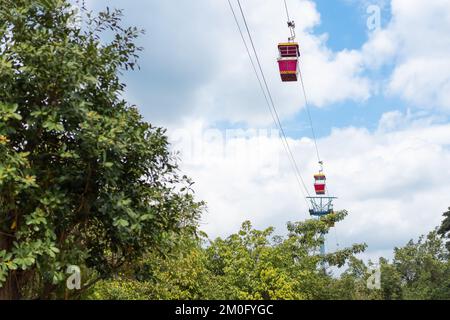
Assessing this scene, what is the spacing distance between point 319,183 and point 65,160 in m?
24.8

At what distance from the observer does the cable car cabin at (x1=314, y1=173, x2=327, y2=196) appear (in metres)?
30.6

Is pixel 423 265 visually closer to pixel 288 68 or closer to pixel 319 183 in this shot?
pixel 319 183

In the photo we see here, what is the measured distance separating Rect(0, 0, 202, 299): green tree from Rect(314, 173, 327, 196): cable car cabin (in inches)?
925

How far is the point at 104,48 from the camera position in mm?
7387

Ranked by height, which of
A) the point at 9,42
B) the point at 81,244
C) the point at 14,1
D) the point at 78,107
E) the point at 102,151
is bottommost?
the point at 81,244

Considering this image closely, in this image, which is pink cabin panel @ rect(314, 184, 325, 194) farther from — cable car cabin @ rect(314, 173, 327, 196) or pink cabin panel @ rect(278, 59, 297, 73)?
pink cabin panel @ rect(278, 59, 297, 73)

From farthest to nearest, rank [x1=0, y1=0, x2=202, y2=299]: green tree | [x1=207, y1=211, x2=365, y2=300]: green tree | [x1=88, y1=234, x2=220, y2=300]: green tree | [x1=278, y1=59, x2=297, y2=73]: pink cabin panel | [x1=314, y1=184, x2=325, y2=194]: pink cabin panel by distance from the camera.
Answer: [x1=314, y1=184, x2=325, y2=194]: pink cabin panel < [x1=207, y1=211, x2=365, y2=300]: green tree < [x1=88, y1=234, x2=220, y2=300]: green tree < [x1=278, y1=59, x2=297, y2=73]: pink cabin panel < [x1=0, y1=0, x2=202, y2=299]: green tree

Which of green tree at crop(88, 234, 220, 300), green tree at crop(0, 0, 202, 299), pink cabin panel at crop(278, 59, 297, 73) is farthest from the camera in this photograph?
green tree at crop(88, 234, 220, 300)

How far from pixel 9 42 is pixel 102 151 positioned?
1835 millimetres

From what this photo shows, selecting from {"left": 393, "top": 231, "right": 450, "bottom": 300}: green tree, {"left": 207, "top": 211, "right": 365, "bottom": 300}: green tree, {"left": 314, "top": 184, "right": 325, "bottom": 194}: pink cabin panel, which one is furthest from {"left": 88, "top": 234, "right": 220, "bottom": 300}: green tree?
{"left": 393, "top": 231, "right": 450, "bottom": 300}: green tree

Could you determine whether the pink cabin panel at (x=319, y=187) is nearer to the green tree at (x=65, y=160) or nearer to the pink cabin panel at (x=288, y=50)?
the pink cabin panel at (x=288, y=50)
